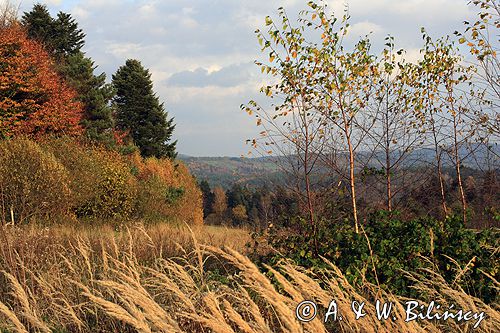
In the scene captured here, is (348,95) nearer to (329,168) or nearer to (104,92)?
(329,168)

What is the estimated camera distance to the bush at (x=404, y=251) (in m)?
5.91

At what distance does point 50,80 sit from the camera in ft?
79.6

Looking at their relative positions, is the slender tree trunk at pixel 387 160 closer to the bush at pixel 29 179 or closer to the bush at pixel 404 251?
the bush at pixel 404 251

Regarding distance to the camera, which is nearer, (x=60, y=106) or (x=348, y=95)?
(x=348, y=95)

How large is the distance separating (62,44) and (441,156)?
29180mm

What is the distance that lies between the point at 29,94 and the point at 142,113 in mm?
12482

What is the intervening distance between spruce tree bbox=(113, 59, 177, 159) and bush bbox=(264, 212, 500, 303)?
29409 mm

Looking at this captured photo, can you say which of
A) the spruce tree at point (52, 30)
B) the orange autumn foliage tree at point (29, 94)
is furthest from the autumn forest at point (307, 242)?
the spruce tree at point (52, 30)

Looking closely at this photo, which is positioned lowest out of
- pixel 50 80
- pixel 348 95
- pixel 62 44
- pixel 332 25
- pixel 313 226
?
pixel 313 226

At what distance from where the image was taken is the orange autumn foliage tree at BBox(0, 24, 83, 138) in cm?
2216

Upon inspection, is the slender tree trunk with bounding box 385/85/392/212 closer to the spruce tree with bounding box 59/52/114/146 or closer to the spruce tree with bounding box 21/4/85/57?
the spruce tree with bounding box 59/52/114/146

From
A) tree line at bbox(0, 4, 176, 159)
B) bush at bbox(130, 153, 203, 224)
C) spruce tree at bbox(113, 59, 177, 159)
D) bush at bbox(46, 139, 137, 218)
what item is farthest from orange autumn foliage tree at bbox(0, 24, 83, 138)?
spruce tree at bbox(113, 59, 177, 159)

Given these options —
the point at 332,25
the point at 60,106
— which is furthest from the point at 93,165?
the point at 332,25

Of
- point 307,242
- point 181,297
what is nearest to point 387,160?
point 307,242
